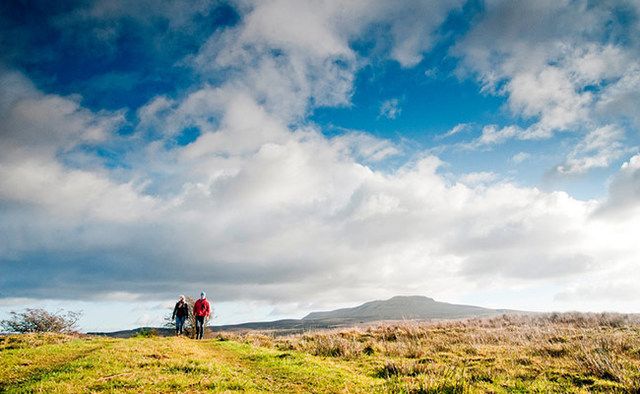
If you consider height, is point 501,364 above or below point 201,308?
below

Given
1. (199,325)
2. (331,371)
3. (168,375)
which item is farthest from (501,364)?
(199,325)

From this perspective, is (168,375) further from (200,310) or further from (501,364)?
(200,310)

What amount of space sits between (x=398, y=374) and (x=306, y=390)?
4.30m

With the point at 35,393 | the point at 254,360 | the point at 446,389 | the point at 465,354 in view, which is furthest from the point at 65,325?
the point at 446,389

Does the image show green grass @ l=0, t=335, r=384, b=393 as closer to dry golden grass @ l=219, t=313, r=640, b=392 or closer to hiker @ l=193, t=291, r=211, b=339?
dry golden grass @ l=219, t=313, r=640, b=392

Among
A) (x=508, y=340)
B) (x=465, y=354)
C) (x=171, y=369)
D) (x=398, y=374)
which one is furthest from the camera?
(x=508, y=340)

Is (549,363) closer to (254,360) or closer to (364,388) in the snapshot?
(364,388)

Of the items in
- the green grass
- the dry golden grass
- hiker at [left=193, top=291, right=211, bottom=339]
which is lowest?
the dry golden grass

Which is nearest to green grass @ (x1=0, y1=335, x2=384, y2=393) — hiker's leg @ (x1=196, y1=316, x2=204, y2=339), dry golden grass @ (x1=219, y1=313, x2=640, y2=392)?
dry golden grass @ (x1=219, y1=313, x2=640, y2=392)

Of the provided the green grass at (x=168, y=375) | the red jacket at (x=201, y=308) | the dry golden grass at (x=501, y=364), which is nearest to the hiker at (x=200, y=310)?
the red jacket at (x=201, y=308)

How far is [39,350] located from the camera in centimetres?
1847

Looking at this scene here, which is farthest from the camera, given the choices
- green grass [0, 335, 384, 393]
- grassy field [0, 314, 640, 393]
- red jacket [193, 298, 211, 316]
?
red jacket [193, 298, 211, 316]

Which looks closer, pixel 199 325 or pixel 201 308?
pixel 201 308

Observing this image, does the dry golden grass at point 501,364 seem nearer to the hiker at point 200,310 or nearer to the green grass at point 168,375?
the green grass at point 168,375
